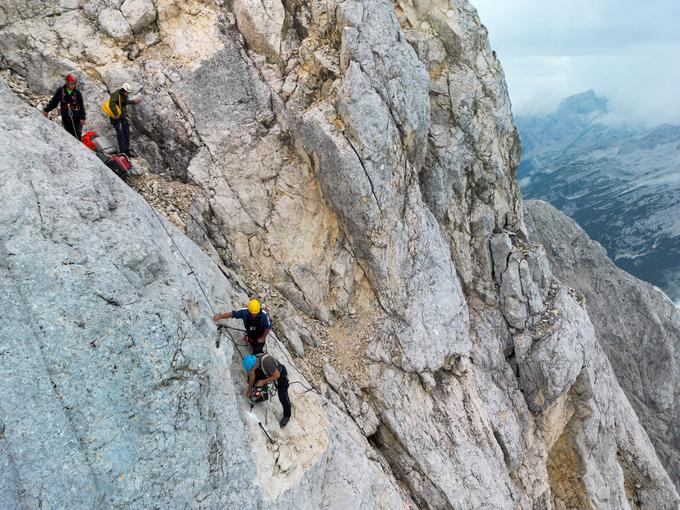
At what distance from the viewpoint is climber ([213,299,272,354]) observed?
11.7 m

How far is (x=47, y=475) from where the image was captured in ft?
27.5

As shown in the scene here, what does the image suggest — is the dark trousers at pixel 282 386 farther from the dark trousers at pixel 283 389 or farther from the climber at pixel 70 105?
the climber at pixel 70 105

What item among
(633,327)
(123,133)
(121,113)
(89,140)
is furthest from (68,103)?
(633,327)

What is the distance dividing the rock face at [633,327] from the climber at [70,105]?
5528 cm

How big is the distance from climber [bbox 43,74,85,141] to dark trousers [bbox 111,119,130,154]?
1.13 m

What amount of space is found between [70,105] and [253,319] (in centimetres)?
1027

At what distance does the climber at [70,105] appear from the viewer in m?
14.0

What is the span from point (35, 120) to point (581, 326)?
2713 cm

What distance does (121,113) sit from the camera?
590 inches

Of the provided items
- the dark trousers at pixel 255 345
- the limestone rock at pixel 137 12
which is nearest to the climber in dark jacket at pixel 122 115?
the limestone rock at pixel 137 12

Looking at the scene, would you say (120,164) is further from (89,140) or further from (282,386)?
(282,386)

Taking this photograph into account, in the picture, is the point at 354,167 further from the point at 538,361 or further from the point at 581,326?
the point at 581,326

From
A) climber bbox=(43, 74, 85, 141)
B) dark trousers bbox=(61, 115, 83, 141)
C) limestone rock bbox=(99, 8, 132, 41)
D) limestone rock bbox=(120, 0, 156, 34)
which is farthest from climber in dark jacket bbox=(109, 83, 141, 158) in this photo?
limestone rock bbox=(120, 0, 156, 34)

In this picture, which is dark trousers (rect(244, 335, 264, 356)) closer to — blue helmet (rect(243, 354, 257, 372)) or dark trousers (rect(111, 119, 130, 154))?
blue helmet (rect(243, 354, 257, 372))
